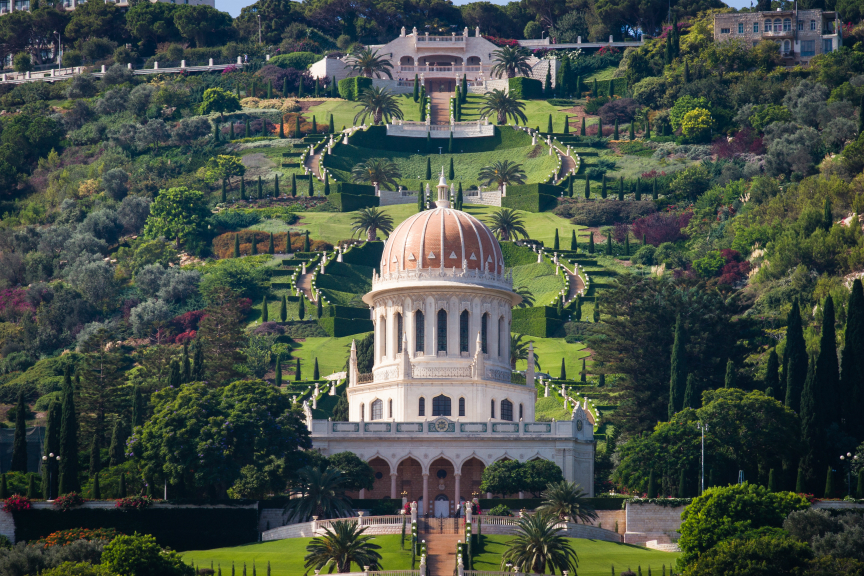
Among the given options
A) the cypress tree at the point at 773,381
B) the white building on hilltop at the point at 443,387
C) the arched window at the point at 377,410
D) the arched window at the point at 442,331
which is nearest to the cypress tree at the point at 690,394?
the cypress tree at the point at 773,381

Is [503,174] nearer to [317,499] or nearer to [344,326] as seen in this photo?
[344,326]

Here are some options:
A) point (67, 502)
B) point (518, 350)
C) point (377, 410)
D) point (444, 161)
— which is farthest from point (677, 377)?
point (444, 161)

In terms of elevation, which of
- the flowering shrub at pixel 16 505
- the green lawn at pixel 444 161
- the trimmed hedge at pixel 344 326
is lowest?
the flowering shrub at pixel 16 505

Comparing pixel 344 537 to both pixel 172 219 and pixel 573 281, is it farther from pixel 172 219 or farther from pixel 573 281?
pixel 172 219

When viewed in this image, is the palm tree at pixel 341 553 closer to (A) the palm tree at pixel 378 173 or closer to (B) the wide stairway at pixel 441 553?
(B) the wide stairway at pixel 441 553

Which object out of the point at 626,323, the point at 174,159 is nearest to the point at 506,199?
the point at 174,159

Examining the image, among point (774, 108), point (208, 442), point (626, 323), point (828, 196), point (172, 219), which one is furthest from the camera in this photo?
point (774, 108)
